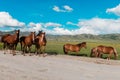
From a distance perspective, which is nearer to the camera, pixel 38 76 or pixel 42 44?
pixel 38 76

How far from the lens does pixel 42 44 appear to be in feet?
81.3

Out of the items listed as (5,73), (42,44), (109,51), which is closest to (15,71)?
(5,73)

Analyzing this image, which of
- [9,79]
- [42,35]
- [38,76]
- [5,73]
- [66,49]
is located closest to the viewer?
[9,79]

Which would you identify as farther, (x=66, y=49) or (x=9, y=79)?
(x=66, y=49)

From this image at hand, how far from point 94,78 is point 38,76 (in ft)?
8.01

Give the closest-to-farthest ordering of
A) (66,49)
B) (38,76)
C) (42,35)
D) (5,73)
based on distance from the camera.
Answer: (38,76)
(5,73)
(42,35)
(66,49)

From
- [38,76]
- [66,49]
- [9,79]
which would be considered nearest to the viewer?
[9,79]

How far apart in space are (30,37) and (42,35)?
4.38 feet

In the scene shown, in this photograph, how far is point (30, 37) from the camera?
25.4 m

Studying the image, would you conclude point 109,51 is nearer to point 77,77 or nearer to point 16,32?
point 16,32

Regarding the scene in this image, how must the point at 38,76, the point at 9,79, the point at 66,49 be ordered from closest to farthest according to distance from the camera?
1. the point at 9,79
2. the point at 38,76
3. the point at 66,49

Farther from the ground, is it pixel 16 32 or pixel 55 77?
pixel 16 32

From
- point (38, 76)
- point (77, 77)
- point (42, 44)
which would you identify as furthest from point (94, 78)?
point (42, 44)

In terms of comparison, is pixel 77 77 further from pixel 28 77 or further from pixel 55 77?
pixel 28 77
